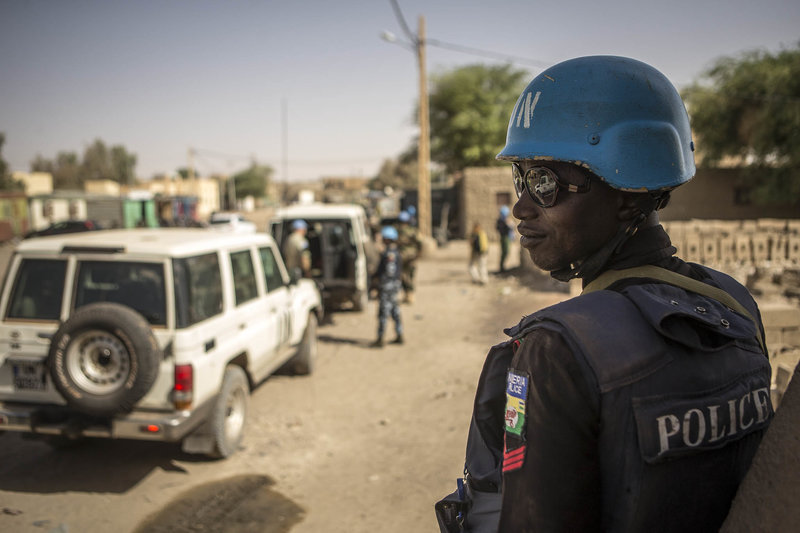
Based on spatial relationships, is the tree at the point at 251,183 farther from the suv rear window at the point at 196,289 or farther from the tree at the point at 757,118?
the suv rear window at the point at 196,289

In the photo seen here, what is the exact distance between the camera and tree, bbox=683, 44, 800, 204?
17.9 metres

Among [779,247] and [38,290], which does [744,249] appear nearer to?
[779,247]

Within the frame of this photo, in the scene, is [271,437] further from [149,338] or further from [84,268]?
[84,268]

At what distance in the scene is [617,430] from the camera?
1.00 metres

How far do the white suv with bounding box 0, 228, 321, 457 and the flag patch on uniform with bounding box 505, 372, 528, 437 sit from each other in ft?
11.5

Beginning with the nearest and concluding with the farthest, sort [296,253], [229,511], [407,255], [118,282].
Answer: [229,511], [118,282], [296,253], [407,255]

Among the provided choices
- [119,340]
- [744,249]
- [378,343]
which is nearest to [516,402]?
[119,340]

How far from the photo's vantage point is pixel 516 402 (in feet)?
3.50

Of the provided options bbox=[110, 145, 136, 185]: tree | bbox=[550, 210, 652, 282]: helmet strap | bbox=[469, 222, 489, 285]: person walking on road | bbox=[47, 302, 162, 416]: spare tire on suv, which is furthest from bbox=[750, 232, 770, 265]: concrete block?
bbox=[110, 145, 136, 185]: tree

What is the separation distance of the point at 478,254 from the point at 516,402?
43.1ft

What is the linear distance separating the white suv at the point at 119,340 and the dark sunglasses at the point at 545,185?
3.41 m

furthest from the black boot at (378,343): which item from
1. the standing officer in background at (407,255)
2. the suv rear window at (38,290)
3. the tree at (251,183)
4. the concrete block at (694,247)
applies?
the tree at (251,183)

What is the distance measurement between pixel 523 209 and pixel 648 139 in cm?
32

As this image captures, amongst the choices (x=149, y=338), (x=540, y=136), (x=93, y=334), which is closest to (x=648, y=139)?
(x=540, y=136)
